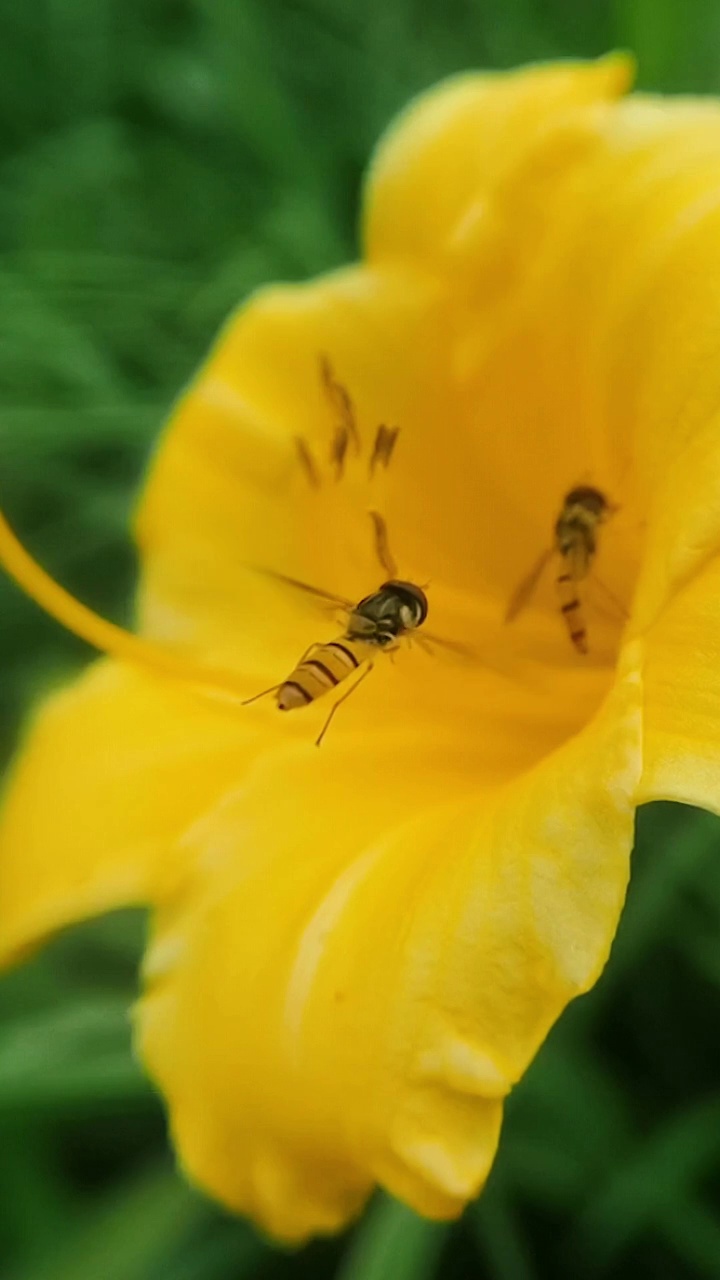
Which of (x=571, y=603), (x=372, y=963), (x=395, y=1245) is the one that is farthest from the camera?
(x=395, y=1245)

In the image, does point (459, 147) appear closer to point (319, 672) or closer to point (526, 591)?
point (526, 591)

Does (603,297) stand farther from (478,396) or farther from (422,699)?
(422,699)

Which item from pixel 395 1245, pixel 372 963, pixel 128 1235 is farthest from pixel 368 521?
pixel 128 1235

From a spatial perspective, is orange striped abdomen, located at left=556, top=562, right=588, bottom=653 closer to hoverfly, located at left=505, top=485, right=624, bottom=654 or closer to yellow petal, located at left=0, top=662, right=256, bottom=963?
hoverfly, located at left=505, top=485, right=624, bottom=654

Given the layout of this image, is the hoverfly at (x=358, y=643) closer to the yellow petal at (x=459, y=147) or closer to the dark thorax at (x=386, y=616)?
the dark thorax at (x=386, y=616)

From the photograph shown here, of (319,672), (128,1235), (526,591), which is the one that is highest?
(319,672)

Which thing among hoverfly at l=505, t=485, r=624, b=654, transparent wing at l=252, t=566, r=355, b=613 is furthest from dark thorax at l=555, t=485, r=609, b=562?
transparent wing at l=252, t=566, r=355, b=613

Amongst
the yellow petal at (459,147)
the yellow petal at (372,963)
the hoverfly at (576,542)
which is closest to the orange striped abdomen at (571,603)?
the hoverfly at (576,542)
